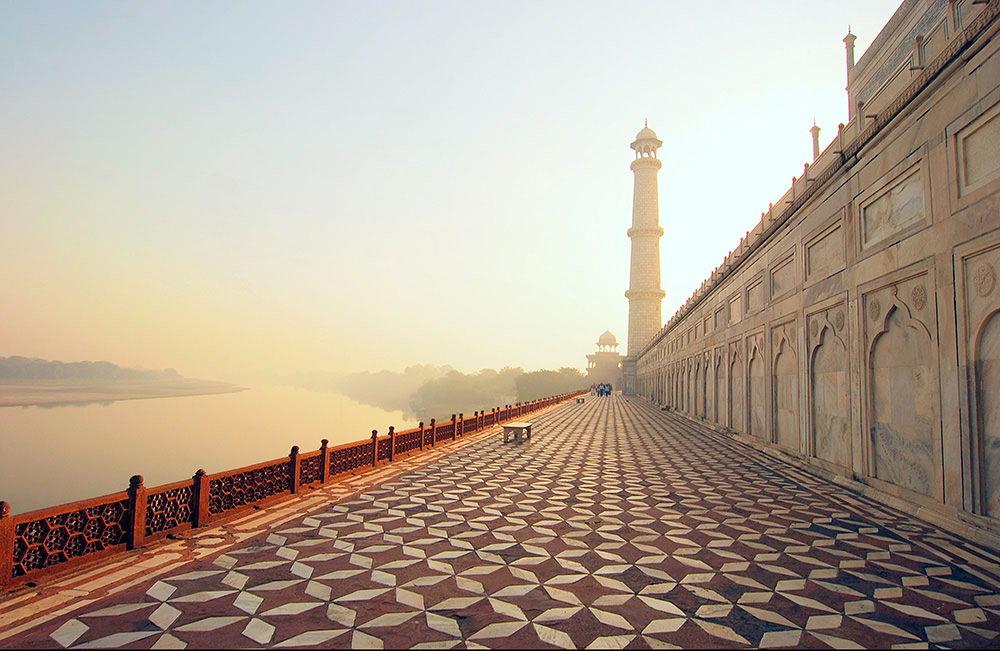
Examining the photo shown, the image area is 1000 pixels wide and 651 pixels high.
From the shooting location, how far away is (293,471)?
29.3 ft

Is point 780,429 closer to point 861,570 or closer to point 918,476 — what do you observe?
point 918,476

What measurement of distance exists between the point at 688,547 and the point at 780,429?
8.31m

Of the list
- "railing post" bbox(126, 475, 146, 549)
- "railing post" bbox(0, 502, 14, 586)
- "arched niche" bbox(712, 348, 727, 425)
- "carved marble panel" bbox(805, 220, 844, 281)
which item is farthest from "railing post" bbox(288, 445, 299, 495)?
"arched niche" bbox(712, 348, 727, 425)

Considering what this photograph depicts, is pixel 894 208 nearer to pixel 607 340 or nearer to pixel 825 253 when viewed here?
pixel 825 253

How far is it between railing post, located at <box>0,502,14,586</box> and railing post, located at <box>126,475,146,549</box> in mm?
1135

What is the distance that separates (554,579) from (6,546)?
15.9ft

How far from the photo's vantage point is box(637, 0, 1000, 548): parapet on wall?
20.3 feet

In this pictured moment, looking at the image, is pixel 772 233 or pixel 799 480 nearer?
pixel 799 480

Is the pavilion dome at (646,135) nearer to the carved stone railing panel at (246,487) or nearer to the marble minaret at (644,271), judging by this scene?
the marble minaret at (644,271)

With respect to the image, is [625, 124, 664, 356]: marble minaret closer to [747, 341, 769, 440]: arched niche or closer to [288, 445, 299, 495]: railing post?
[747, 341, 769, 440]: arched niche

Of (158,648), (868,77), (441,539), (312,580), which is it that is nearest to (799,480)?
(441,539)

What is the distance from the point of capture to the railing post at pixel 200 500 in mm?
6773

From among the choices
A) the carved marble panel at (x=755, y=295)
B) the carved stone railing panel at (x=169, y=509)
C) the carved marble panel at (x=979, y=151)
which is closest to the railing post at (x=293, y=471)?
the carved stone railing panel at (x=169, y=509)

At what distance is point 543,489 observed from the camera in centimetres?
964
